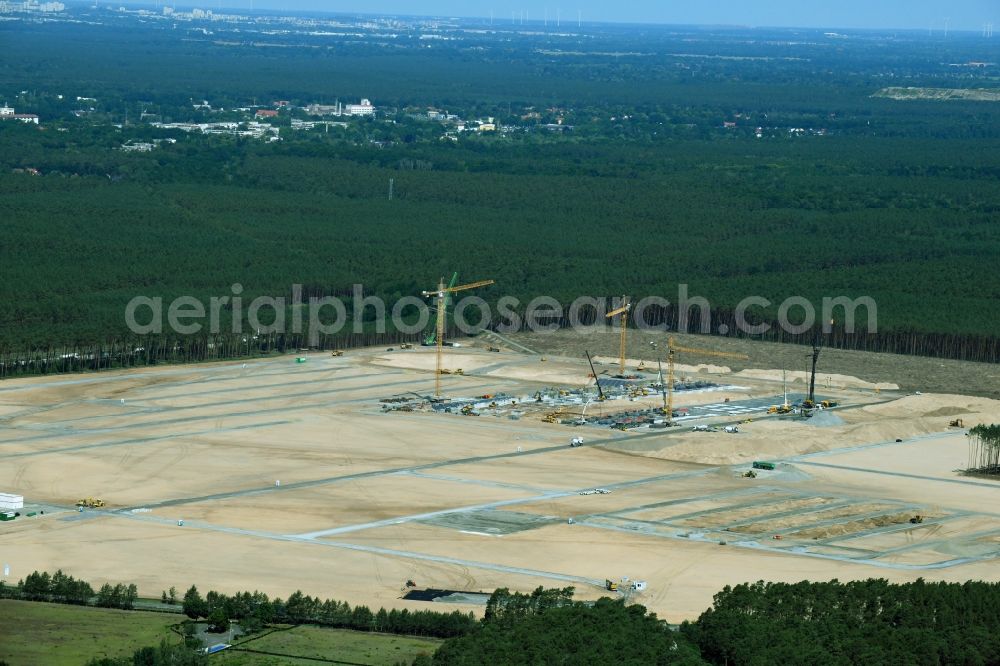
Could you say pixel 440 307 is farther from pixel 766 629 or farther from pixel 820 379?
pixel 766 629

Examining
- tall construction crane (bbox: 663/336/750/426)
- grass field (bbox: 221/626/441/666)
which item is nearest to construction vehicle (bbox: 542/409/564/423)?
tall construction crane (bbox: 663/336/750/426)

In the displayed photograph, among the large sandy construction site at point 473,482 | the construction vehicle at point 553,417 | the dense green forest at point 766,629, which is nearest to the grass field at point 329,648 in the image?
the dense green forest at point 766,629

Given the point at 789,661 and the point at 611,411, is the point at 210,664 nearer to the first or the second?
the point at 789,661

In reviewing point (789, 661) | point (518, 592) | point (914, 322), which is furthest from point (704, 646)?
point (914, 322)

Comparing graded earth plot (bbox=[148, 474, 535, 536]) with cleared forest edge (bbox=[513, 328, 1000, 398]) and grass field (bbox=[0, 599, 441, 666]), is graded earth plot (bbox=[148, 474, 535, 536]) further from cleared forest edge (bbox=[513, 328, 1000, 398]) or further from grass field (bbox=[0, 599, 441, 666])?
cleared forest edge (bbox=[513, 328, 1000, 398])

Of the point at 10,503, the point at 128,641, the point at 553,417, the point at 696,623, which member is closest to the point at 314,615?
the point at 128,641

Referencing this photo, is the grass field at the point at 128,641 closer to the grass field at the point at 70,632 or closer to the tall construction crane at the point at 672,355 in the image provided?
the grass field at the point at 70,632
